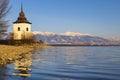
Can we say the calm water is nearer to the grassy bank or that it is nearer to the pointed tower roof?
the grassy bank

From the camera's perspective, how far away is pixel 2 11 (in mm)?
41812

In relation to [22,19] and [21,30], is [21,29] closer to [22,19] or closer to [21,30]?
[21,30]

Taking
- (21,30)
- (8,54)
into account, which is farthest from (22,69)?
(21,30)

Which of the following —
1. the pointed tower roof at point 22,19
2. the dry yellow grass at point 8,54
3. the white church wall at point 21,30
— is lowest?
the dry yellow grass at point 8,54

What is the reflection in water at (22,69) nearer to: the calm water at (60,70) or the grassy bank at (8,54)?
the calm water at (60,70)

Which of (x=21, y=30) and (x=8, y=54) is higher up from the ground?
(x=21, y=30)

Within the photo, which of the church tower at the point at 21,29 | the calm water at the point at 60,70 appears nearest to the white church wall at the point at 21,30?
the church tower at the point at 21,29

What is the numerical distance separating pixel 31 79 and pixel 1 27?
88.7ft

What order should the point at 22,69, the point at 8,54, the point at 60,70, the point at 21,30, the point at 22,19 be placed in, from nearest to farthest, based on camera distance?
the point at 22,69, the point at 60,70, the point at 8,54, the point at 21,30, the point at 22,19

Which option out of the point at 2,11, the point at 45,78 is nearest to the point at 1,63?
the point at 45,78

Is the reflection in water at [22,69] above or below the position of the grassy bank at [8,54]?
below

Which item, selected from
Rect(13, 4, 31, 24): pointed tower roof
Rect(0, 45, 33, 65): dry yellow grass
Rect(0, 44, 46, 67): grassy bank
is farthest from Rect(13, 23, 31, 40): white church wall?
Rect(0, 45, 33, 65): dry yellow grass

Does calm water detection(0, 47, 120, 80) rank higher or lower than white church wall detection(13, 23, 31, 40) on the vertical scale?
lower

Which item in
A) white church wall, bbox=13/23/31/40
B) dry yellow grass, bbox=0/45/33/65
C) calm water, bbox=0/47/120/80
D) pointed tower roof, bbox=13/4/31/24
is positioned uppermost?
pointed tower roof, bbox=13/4/31/24
